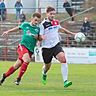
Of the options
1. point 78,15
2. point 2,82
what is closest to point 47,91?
point 2,82

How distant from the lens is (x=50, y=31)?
14875mm

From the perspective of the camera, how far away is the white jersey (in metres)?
14.8

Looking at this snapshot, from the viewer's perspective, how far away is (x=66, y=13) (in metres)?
42.2

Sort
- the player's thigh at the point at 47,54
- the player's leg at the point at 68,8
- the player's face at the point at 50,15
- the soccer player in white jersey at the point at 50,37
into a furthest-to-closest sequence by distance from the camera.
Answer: the player's leg at the point at 68,8
the player's thigh at the point at 47,54
the soccer player in white jersey at the point at 50,37
the player's face at the point at 50,15

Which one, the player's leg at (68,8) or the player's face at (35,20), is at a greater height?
the player's face at (35,20)

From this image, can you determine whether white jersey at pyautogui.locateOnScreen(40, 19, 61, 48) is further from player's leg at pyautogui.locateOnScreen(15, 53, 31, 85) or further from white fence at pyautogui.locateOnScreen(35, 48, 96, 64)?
white fence at pyautogui.locateOnScreen(35, 48, 96, 64)

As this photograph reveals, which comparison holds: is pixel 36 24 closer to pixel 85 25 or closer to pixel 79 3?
pixel 85 25

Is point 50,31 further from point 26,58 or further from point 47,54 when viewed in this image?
point 26,58

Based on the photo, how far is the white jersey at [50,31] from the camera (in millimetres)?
14781

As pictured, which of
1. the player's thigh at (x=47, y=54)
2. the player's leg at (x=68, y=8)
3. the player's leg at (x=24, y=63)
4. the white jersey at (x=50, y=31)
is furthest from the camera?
the player's leg at (x=68, y=8)

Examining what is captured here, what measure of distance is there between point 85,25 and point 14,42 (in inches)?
204

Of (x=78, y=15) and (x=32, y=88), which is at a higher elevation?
(x=32, y=88)

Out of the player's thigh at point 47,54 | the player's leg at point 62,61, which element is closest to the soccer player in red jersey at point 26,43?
the player's thigh at point 47,54

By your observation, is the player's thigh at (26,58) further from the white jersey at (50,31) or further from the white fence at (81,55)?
the white fence at (81,55)
